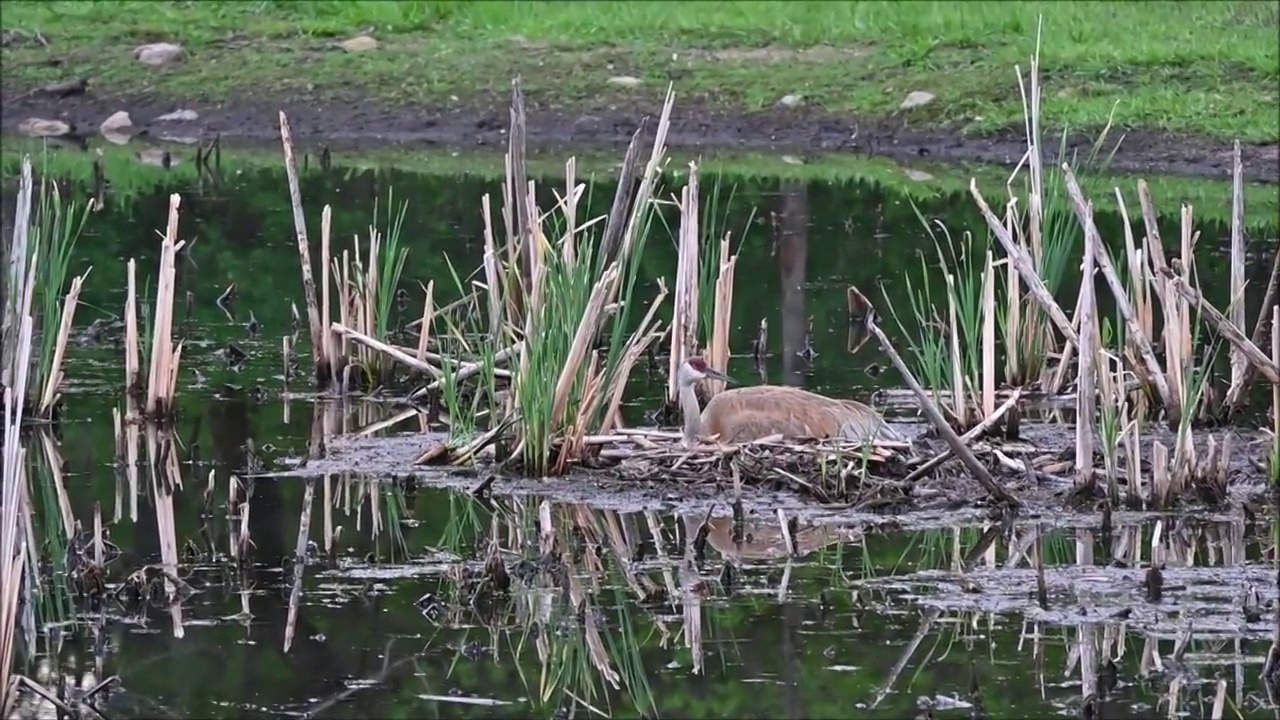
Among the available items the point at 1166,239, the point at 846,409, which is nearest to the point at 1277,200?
the point at 1166,239

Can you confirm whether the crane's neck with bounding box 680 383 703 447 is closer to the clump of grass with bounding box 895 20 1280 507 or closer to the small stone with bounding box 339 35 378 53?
the clump of grass with bounding box 895 20 1280 507

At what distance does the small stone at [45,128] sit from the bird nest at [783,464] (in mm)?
16261

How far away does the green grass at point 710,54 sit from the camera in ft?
74.3

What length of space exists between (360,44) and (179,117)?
228cm

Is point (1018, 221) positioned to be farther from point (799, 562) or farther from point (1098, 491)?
point (799, 562)

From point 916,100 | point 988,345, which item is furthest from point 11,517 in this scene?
point 916,100

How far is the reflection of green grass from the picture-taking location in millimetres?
19578

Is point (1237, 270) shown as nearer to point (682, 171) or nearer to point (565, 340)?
point (565, 340)

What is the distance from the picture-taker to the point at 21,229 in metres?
7.10

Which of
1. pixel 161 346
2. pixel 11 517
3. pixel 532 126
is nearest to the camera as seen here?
pixel 11 517

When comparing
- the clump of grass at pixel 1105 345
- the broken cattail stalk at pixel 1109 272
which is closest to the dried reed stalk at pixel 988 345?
the clump of grass at pixel 1105 345

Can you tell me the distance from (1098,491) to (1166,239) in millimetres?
8034

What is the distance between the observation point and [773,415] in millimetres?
10164

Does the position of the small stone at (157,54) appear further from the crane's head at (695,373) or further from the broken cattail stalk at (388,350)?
the crane's head at (695,373)
